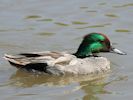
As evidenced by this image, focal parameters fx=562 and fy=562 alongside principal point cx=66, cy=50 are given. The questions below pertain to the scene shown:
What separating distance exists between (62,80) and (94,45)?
1.17 m

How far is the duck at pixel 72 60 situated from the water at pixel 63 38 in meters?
0.18

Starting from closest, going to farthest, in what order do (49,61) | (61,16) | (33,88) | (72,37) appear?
(33,88), (49,61), (72,37), (61,16)

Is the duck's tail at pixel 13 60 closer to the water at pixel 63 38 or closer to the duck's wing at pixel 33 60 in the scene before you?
the duck's wing at pixel 33 60

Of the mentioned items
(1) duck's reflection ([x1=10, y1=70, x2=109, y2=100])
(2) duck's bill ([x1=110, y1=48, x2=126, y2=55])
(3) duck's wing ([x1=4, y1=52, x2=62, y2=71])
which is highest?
(3) duck's wing ([x1=4, y1=52, x2=62, y2=71])

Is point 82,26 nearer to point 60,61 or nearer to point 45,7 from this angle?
point 45,7

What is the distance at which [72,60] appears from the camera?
11469 mm

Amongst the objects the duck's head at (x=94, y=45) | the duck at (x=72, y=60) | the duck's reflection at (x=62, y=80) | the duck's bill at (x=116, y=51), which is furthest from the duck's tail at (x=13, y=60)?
the duck's bill at (x=116, y=51)

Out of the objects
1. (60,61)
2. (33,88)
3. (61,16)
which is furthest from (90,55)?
(61,16)

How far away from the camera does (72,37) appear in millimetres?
13383

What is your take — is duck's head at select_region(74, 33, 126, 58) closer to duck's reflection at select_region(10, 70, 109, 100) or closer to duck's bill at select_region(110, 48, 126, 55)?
duck's bill at select_region(110, 48, 126, 55)

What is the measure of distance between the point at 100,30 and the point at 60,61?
273 centimetres

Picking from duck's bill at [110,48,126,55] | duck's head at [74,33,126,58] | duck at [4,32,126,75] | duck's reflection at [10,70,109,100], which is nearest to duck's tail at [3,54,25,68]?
duck at [4,32,126,75]

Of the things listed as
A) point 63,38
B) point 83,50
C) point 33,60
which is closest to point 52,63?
point 33,60

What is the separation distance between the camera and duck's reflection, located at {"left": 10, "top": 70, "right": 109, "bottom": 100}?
1070cm
